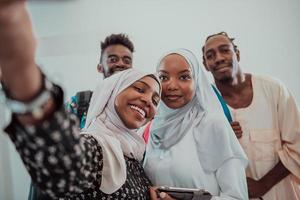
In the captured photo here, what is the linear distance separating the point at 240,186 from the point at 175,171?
23cm

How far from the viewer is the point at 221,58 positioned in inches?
64.7

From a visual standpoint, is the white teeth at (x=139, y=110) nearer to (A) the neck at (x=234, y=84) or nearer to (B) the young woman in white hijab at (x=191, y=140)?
(B) the young woman in white hijab at (x=191, y=140)

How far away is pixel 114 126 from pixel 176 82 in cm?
33

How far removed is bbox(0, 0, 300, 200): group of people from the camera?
1.43ft

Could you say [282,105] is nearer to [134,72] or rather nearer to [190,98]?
[190,98]

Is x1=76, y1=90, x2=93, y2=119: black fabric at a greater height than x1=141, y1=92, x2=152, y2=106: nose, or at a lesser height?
lesser

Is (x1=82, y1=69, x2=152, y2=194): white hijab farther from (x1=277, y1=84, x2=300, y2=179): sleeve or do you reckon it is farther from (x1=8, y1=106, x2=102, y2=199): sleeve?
(x1=277, y1=84, x2=300, y2=179): sleeve

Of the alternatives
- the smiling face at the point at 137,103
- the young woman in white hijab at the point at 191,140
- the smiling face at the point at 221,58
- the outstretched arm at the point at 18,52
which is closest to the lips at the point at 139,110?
the smiling face at the point at 137,103

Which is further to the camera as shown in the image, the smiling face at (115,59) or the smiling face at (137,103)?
the smiling face at (115,59)

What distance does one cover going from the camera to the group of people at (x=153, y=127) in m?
0.44

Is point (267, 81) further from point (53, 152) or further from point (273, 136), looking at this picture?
point (53, 152)

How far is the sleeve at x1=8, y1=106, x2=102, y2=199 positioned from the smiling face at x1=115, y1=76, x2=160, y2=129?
0.60 meters

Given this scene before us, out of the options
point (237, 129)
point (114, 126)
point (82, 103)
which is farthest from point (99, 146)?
point (82, 103)

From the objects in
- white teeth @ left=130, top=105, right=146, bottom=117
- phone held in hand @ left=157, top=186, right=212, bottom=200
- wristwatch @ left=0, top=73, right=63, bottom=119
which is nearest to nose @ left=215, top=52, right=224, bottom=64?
white teeth @ left=130, top=105, right=146, bottom=117
